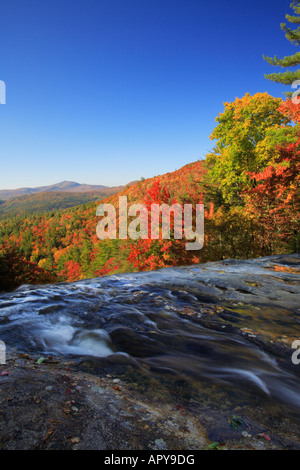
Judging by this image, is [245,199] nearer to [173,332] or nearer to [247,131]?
[247,131]

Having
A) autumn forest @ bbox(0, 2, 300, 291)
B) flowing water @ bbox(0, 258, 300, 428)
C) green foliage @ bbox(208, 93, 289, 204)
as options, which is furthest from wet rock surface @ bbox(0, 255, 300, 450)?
green foliage @ bbox(208, 93, 289, 204)

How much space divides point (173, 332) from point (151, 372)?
106 centimetres

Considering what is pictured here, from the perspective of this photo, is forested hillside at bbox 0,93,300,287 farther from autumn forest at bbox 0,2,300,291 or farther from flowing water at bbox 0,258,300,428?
flowing water at bbox 0,258,300,428

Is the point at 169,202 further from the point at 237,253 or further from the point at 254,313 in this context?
the point at 254,313

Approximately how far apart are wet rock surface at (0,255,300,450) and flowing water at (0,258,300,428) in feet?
0.05

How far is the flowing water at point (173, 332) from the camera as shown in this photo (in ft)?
7.41

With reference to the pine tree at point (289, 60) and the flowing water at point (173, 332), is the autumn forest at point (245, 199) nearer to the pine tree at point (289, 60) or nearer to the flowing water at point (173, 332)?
the pine tree at point (289, 60)

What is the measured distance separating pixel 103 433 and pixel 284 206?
1237 centimetres

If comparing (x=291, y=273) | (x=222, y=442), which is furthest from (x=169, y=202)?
(x=222, y=442)

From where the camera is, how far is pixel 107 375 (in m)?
2.36

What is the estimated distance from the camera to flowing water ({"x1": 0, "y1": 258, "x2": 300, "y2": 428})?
2260 mm

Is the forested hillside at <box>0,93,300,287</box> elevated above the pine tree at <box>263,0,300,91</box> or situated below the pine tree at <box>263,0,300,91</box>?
below

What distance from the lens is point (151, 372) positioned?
2.43 m

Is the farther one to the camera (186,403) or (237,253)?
(237,253)
